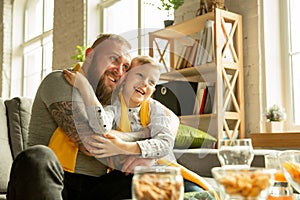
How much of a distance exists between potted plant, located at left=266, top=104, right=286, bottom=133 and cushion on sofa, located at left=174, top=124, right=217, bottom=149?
14.0 inches

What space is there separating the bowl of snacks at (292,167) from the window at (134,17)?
8.77 ft

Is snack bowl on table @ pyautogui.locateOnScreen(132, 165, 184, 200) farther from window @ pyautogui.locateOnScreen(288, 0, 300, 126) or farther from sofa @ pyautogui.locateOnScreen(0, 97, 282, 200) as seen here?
window @ pyautogui.locateOnScreen(288, 0, 300, 126)

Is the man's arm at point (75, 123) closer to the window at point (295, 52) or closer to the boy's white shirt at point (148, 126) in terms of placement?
the boy's white shirt at point (148, 126)

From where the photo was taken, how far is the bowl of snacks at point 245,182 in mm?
731

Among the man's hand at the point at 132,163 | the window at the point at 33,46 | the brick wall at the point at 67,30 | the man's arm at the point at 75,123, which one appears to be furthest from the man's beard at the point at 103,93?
the window at the point at 33,46

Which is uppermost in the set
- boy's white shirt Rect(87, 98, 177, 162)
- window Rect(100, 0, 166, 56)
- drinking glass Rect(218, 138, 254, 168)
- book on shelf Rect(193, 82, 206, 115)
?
window Rect(100, 0, 166, 56)

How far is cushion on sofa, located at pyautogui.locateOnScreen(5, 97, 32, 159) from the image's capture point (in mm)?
2092

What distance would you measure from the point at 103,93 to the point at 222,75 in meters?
1.39

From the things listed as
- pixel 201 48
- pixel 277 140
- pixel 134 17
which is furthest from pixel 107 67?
pixel 134 17

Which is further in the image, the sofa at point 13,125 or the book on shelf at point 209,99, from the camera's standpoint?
the book on shelf at point 209,99

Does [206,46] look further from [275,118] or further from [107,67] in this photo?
[107,67]

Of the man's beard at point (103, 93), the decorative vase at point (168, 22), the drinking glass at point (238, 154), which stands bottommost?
the drinking glass at point (238, 154)

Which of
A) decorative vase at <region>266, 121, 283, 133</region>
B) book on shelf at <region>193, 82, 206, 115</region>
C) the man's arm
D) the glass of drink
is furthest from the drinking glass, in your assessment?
book on shelf at <region>193, 82, 206, 115</region>

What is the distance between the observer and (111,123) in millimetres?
1521
